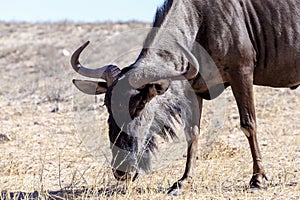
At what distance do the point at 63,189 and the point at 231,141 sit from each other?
3.90 meters

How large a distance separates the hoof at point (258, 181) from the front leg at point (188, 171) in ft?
2.30

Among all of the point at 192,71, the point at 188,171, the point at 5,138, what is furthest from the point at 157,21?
the point at 5,138

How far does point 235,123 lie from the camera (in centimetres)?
1156

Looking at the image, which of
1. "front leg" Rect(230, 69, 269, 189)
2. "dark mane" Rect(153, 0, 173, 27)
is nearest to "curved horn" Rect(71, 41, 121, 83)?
"dark mane" Rect(153, 0, 173, 27)

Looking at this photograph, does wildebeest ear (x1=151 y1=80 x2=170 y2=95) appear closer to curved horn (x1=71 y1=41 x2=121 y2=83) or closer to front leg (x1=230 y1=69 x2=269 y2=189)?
curved horn (x1=71 y1=41 x2=121 y2=83)

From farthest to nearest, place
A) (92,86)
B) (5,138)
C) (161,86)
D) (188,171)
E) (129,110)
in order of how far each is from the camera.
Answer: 1. (5,138)
2. (188,171)
3. (92,86)
4. (161,86)
5. (129,110)

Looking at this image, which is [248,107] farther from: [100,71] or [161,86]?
[100,71]

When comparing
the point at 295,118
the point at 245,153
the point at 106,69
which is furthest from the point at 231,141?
the point at 106,69

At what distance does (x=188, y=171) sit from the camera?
7.17 metres

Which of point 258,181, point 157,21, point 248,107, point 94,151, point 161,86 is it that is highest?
point 157,21

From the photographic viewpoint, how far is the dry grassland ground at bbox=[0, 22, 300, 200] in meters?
6.60

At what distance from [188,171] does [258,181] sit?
0.82 m

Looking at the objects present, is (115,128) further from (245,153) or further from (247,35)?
(245,153)

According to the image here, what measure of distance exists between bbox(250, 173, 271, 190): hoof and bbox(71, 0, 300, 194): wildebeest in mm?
12
